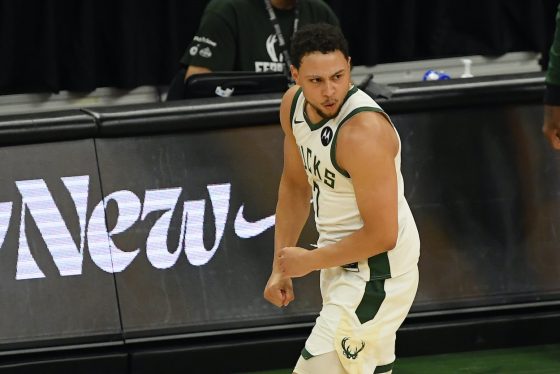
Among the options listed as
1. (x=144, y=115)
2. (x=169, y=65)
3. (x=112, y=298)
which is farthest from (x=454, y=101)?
(x=169, y=65)

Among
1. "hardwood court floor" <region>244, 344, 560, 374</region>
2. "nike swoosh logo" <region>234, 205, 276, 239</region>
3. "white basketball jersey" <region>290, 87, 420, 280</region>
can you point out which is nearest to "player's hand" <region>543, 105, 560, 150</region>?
"white basketball jersey" <region>290, 87, 420, 280</region>

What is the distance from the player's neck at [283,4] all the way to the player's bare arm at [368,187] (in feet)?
8.50

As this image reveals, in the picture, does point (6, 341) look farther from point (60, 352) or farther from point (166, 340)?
point (166, 340)

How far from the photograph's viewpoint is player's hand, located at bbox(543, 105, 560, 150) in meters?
4.43

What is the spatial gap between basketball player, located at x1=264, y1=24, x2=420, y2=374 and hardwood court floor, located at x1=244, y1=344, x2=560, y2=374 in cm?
145

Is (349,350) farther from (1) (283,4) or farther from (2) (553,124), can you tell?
(1) (283,4)

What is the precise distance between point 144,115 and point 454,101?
60.3 inches

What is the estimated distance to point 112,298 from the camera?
529 centimetres

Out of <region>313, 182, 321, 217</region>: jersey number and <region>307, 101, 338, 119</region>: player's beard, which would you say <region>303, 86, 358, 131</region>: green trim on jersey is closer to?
<region>307, 101, 338, 119</region>: player's beard

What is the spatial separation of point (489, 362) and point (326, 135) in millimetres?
2040

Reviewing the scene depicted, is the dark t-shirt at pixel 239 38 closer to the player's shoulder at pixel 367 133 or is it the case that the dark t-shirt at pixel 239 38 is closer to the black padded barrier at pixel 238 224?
the black padded barrier at pixel 238 224

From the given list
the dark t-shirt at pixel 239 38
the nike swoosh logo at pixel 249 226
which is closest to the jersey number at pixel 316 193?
the nike swoosh logo at pixel 249 226

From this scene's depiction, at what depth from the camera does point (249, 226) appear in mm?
5422

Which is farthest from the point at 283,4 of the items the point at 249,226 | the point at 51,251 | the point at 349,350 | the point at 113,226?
the point at 349,350
